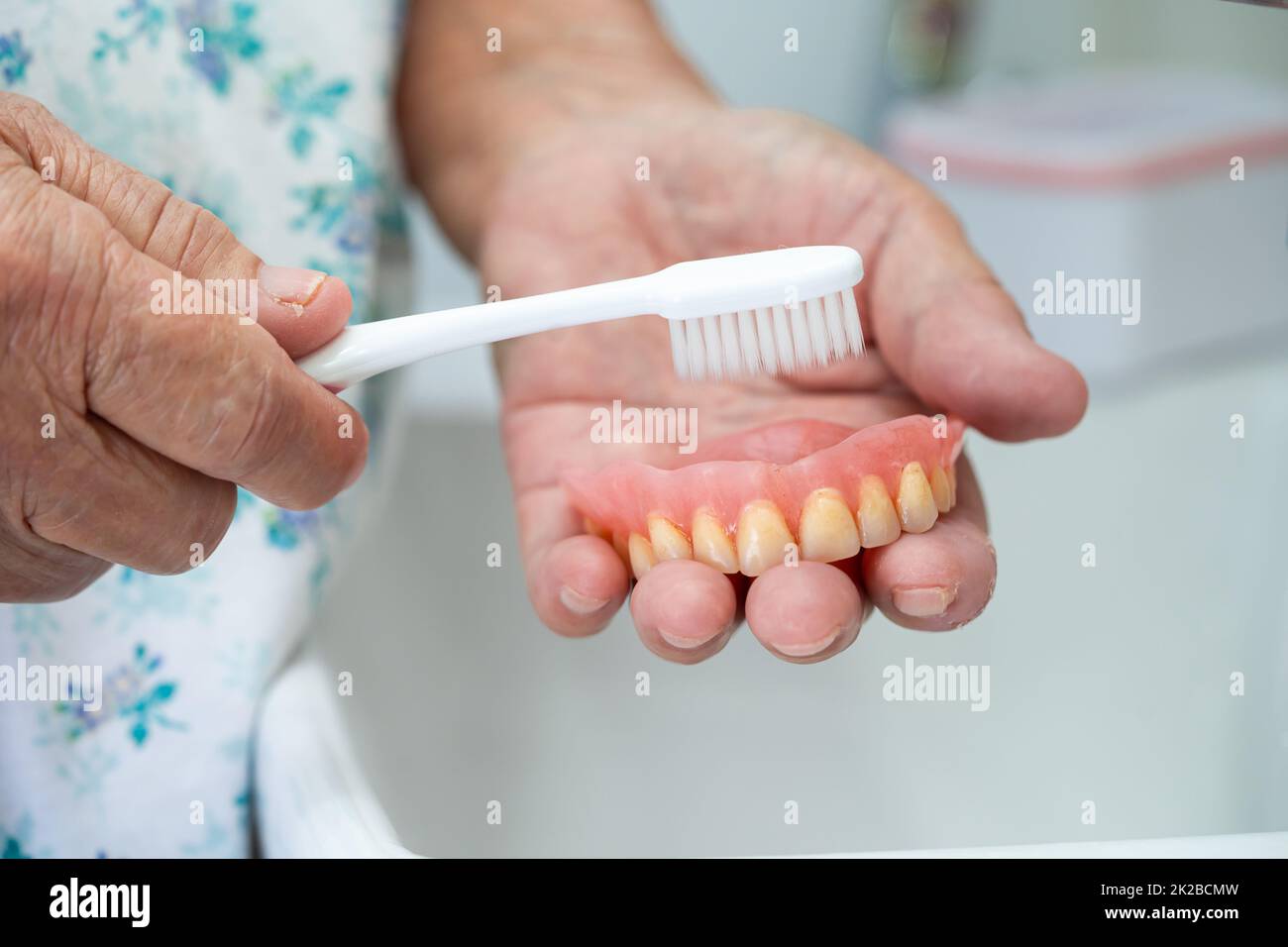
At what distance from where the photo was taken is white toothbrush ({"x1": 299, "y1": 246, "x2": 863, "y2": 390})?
0.54m

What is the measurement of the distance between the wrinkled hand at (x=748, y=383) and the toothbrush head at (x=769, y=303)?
0.05 meters

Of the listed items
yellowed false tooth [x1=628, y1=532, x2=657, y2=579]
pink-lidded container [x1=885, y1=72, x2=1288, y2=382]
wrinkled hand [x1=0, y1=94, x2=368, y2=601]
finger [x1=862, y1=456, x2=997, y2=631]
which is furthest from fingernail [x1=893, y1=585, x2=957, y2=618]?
pink-lidded container [x1=885, y1=72, x2=1288, y2=382]

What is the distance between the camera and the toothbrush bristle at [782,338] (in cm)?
60

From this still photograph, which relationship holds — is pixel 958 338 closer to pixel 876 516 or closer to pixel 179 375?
pixel 876 516

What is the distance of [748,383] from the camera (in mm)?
722

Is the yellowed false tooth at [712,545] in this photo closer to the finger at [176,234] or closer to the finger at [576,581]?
the finger at [576,581]

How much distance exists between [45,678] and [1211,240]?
3.67 ft

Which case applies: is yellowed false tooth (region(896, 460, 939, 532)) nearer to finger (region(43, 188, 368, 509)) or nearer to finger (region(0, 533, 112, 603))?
finger (region(43, 188, 368, 509))

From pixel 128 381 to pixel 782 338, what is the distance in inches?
11.7

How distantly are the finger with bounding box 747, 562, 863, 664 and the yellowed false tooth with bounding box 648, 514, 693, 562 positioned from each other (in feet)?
0.16

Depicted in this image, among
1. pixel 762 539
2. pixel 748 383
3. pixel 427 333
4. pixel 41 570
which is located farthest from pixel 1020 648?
pixel 41 570

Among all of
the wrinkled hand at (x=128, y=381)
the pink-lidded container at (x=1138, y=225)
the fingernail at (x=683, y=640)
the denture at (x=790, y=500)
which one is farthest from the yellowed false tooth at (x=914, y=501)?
the pink-lidded container at (x=1138, y=225)

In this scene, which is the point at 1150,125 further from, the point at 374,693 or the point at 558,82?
the point at 374,693

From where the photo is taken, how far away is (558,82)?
907 millimetres
